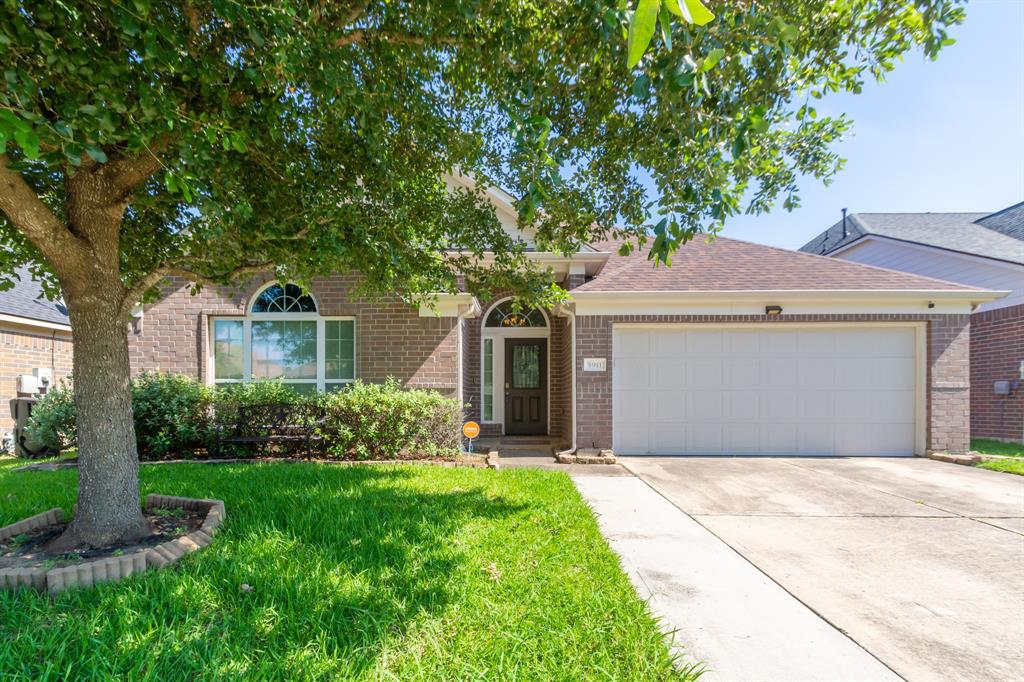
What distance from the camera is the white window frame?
1063cm

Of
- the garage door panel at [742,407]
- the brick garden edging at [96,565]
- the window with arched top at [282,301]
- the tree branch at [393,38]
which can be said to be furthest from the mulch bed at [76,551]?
the garage door panel at [742,407]

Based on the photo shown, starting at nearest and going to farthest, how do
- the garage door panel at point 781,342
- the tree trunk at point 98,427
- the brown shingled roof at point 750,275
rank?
the tree trunk at point 98,427
the brown shingled roof at point 750,275
the garage door panel at point 781,342

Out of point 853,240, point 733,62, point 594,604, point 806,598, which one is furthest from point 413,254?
point 853,240

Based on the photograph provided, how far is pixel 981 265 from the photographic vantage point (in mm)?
11133

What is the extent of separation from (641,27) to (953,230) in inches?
727

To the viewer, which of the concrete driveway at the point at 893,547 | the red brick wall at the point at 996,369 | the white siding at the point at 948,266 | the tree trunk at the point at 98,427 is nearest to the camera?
the concrete driveway at the point at 893,547

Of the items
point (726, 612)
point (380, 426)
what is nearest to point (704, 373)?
point (380, 426)

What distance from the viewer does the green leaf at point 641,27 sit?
1.08 metres

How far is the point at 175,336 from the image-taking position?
336 inches

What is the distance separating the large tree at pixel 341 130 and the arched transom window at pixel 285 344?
365cm

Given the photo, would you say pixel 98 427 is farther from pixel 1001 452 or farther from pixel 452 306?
pixel 1001 452

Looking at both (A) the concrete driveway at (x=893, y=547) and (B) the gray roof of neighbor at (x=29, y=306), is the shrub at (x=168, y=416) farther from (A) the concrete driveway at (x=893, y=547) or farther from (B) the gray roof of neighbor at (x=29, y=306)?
(A) the concrete driveway at (x=893, y=547)

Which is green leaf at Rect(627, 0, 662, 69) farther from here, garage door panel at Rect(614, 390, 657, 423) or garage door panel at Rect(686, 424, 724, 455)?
garage door panel at Rect(686, 424, 724, 455)

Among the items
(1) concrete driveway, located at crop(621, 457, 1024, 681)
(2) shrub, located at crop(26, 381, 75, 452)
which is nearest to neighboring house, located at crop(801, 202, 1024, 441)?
(1) concrete driveway, located at crop(621, 457, 1024, 681)
